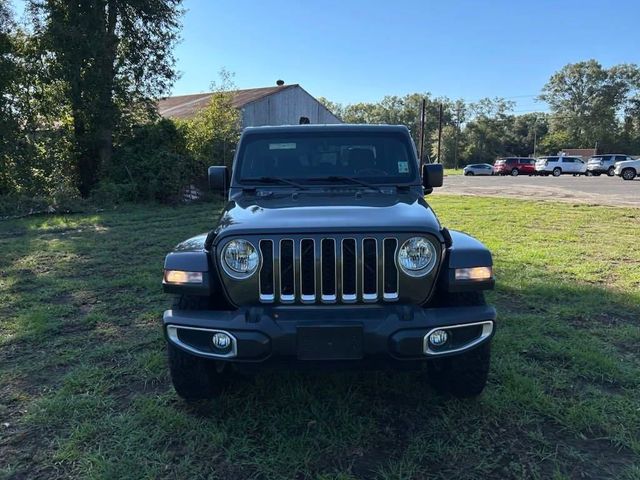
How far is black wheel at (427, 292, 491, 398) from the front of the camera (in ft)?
9.01

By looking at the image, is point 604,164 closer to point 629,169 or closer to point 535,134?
point 629,169

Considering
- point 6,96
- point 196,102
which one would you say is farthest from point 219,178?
point 196,102

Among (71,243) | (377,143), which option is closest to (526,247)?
(377,143)

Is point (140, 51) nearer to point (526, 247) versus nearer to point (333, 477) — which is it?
point (526, 247)

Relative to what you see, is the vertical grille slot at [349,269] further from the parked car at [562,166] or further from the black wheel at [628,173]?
the parked car at [562,166]

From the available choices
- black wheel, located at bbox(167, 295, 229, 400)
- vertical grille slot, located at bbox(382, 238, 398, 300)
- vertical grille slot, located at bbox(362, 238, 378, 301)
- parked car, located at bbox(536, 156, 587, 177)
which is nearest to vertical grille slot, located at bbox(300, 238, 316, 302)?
vertical grille slot, located at bbox(362, 238, 378, 301)

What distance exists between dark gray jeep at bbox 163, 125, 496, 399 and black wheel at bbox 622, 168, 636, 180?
31.2 meters

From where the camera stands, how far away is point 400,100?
106m

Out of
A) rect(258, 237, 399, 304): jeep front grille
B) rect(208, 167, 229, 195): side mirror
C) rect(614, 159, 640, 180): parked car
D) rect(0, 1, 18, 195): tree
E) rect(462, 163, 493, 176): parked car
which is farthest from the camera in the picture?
rect(462, 163, 493, 176): parked car

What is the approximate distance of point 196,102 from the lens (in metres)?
33.2

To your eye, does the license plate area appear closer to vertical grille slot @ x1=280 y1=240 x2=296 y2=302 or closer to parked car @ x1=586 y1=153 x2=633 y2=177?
vertical grille slot @ x1=280 y1=240 x2=296 y2=302

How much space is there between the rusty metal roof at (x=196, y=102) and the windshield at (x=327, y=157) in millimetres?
22738

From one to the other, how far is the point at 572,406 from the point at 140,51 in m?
17.4

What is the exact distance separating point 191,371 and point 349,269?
108cm
